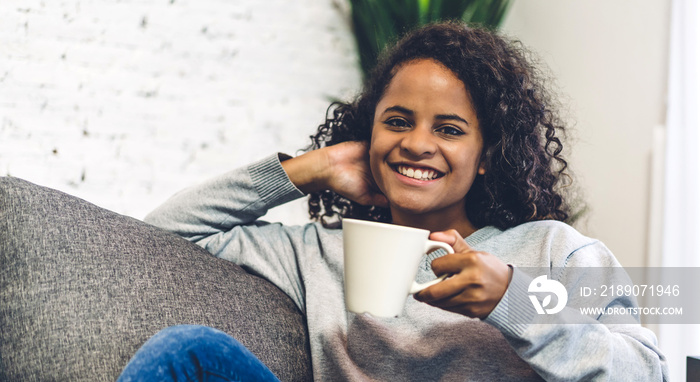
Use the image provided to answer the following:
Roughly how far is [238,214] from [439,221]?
42 centimetres

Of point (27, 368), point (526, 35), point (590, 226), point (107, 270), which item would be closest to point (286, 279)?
point (107, 270)

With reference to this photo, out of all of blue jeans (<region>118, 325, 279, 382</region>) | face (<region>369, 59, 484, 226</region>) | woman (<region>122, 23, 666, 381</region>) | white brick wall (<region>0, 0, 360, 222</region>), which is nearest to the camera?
blue jeans (<region>118, 325, 279, 382</region>)

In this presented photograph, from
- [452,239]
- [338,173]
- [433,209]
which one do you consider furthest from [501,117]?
[452,239]

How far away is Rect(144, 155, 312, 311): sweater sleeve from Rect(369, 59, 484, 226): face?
23 cm

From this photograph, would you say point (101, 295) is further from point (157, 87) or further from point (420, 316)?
point (157, 87)

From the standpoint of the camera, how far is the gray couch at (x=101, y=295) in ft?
2.75

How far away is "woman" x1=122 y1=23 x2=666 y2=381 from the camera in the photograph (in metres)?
0.99

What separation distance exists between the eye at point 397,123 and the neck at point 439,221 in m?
0.17

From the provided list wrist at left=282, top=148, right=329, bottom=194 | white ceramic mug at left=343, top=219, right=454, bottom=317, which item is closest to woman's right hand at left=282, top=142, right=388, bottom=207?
wrist at left=282, top=148, right=329, bottom=194

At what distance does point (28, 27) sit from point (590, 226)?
178 cm

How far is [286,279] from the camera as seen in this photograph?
1185 mm

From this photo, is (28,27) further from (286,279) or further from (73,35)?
(286,279)

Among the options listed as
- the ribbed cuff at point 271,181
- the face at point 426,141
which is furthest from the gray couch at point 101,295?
the face at point 426,141

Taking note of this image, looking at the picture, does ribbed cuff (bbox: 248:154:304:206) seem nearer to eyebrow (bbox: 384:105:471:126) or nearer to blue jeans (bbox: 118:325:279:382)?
eyebrow (bbox: 384:105:471:126)
